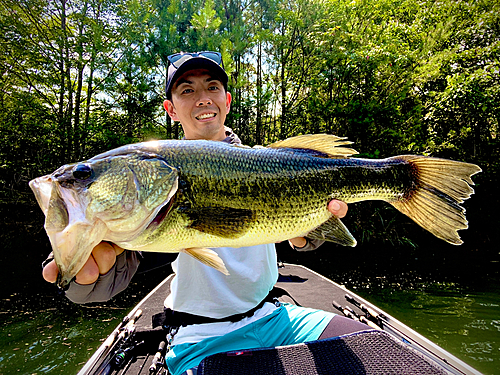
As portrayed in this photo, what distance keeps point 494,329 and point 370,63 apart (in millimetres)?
11883

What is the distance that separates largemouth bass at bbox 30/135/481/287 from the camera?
152 centimetres

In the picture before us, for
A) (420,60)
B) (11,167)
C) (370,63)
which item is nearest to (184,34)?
(370,63)

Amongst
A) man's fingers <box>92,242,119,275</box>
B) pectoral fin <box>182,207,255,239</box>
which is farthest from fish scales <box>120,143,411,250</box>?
man's fingers <box>92,242,119,275</box>

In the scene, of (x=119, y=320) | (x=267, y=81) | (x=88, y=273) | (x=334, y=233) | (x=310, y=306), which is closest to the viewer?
(x=88, y=273)

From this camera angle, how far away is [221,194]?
1.78 m

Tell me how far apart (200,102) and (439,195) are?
2.19m

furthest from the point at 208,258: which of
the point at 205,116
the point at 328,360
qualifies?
the point at 205,116

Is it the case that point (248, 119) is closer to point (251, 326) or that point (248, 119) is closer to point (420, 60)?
point (420, 60)

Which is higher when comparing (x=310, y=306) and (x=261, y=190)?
(x=261, y=190)

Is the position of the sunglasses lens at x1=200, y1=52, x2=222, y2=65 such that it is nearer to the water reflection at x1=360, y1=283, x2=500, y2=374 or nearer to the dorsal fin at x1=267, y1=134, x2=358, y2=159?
the dorsal fin at x1=267, y1=134, x2=358, y2=159

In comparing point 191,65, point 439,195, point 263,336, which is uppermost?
point 191,65

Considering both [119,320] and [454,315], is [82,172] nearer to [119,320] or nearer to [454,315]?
[119,320]

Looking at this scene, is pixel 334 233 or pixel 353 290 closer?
pixel 334 233

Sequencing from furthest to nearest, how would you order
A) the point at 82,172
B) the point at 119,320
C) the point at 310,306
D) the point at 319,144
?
the point at 119,320, the point at 310,306, the point at 319,144, the point at 82,172
